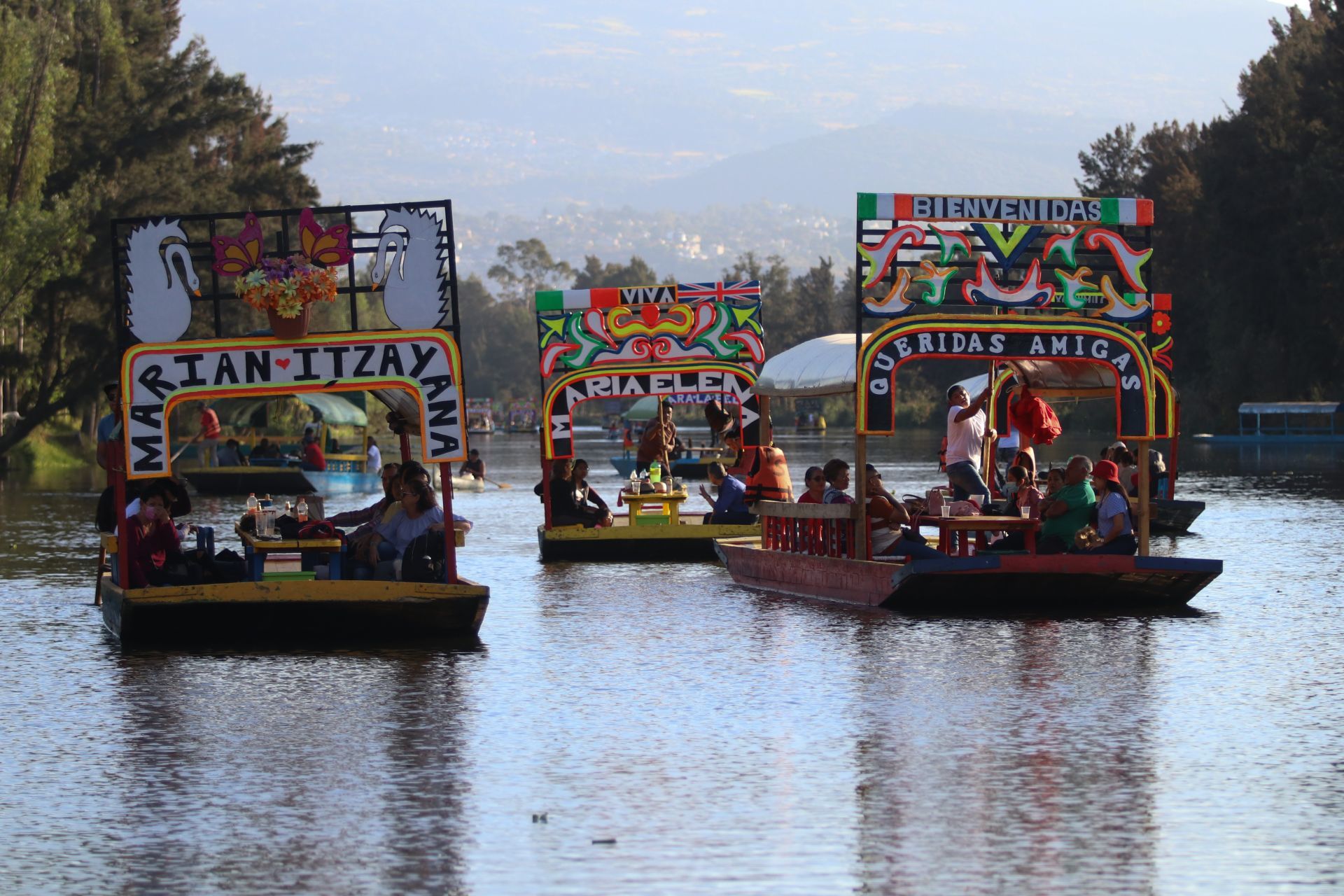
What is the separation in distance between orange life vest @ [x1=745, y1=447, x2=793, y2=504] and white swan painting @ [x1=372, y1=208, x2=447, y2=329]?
6.43 meters

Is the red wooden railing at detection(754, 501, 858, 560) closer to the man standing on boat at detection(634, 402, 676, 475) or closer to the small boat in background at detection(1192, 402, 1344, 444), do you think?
the man standing on boat at detection(634, 402, 676, 475)

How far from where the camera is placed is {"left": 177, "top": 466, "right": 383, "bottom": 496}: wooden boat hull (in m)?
47.4

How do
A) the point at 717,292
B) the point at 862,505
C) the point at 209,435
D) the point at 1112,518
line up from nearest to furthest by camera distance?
the point at 1112,518 → the point at 862,505 → the point at 717,292 → the point at 209,435

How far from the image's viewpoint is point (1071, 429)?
9269cm

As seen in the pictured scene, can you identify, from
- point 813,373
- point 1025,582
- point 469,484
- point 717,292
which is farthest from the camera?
point 469,484

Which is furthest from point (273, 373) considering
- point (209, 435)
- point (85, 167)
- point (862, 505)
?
point (85, 167)

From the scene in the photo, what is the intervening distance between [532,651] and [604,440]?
284 feet

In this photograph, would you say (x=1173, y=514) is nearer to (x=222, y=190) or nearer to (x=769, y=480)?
(x=769, y=480)

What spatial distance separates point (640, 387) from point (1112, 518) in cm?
929

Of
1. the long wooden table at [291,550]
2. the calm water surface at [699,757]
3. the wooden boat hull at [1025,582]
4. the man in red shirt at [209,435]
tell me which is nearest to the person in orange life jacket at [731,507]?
the calm water surface at [699,757]

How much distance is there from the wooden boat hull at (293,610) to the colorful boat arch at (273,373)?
1147 mm

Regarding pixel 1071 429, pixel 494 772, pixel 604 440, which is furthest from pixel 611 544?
pixel 604 440

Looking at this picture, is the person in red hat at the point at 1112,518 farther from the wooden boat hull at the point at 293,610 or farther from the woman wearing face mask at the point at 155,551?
the woman wearing face mask at the point at 155,551

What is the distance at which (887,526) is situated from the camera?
19.4 m
